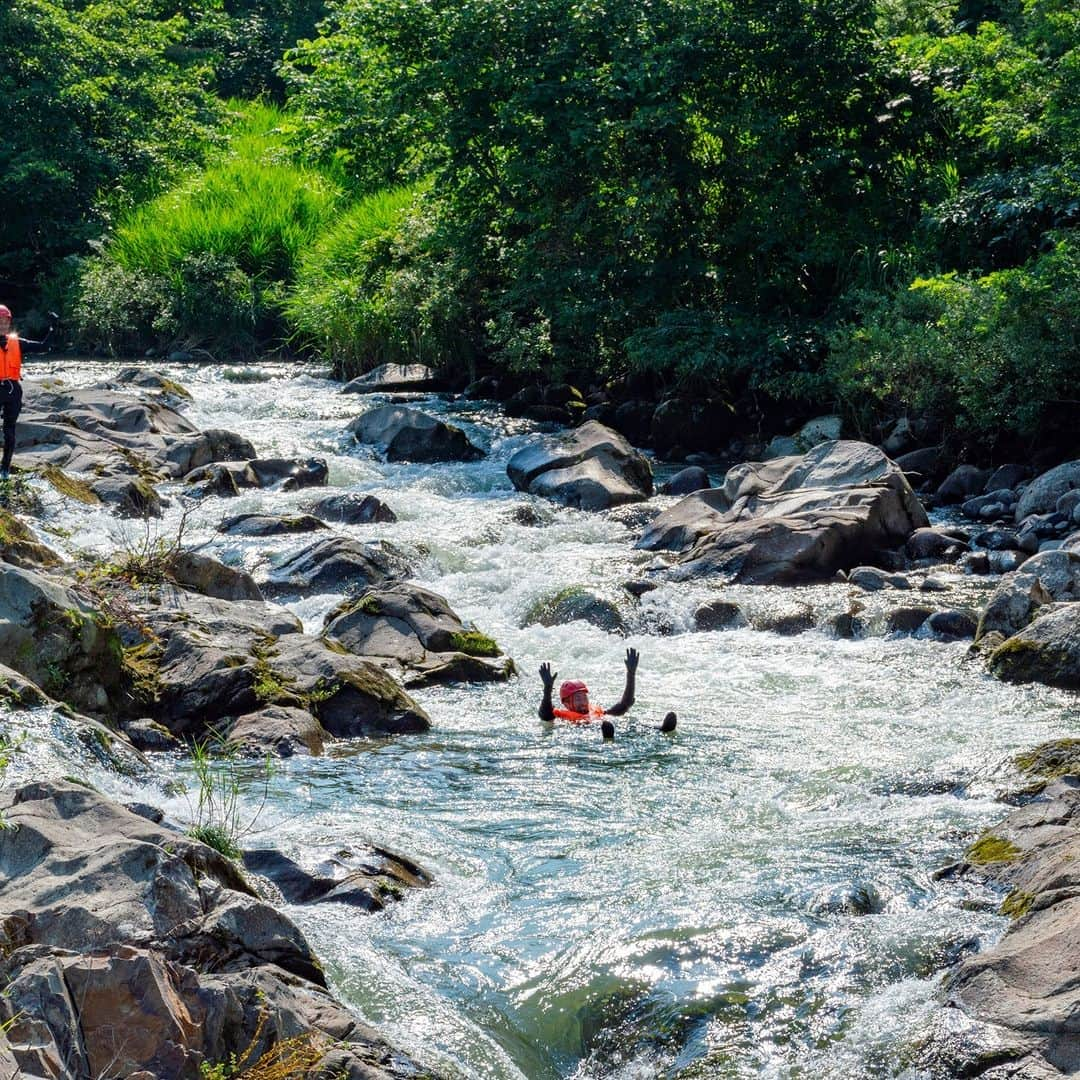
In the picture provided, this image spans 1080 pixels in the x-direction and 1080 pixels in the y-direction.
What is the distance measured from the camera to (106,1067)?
11.7 feet

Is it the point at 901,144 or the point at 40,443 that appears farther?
the point at 901,144

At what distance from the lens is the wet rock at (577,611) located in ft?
35.9

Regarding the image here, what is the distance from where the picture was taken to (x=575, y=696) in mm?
8625

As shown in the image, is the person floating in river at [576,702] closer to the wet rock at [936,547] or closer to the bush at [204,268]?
the wet rock at [936,547]

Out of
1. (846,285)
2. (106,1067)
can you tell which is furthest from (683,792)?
(846,285)

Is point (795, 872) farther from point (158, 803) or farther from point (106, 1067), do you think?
point (106, 1067)

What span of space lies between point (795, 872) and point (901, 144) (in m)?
14.3

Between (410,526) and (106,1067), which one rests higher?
(106,1067)

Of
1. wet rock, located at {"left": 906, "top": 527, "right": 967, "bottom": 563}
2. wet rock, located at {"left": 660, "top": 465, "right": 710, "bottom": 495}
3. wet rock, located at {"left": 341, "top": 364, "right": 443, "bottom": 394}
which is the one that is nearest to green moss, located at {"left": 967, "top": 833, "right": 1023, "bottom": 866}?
wet rock, located at {"left": 906, "top": 527, "right": 967, "bottom": 563}

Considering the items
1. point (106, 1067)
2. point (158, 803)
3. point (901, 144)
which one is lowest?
point (158, 803)

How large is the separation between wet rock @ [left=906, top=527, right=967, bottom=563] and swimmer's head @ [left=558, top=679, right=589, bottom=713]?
4.78m

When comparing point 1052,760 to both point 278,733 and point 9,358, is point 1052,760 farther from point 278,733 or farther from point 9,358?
point 9,358

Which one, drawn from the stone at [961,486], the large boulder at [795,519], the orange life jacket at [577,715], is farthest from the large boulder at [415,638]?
the stone at [961,486]

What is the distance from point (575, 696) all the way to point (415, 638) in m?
1.71
